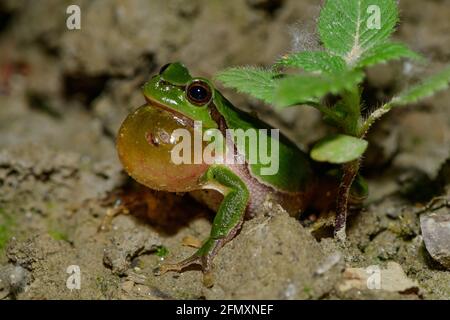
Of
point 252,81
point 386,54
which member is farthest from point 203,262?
point 386,54

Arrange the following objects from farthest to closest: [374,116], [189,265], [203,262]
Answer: [189,265] → [203,262] → [374,116]

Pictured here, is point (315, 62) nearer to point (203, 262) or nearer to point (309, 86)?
point (309, 86)

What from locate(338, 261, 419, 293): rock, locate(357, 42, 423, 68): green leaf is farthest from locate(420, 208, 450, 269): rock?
locate(357, 42, 423, 68): green leaf

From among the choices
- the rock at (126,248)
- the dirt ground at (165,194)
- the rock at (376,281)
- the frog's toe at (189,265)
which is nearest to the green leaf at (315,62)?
the dirt ground at (165,194)

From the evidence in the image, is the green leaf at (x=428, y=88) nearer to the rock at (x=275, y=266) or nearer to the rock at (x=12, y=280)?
the rock at (x=275, y=266)

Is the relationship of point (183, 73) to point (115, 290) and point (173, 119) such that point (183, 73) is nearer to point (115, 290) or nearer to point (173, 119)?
point (173, 119)
